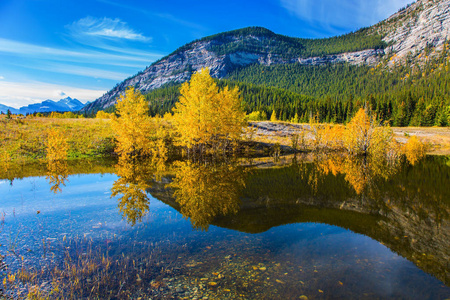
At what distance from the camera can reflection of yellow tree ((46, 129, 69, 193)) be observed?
19.7 metres

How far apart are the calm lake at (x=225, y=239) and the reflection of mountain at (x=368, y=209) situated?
84mm

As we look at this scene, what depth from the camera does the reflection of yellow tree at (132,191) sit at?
12938 millimetres

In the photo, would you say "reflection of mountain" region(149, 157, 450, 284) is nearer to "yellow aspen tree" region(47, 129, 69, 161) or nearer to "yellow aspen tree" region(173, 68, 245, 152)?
"yellow aspen tree" region(173, 68, 245, 152)

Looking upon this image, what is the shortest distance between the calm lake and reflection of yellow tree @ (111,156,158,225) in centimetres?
9

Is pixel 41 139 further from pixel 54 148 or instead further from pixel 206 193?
pixel 206 193

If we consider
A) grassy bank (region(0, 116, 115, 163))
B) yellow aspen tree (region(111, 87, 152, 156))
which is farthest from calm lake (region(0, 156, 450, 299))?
grassy bank (region(0, 116, 115, 163))

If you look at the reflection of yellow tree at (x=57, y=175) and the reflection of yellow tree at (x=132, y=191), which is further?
the reflection of yellow tree at (x=57, y=175)

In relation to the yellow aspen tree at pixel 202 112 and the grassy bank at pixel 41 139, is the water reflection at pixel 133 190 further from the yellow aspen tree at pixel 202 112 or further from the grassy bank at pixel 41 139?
the grassy bank at pixel 41 139

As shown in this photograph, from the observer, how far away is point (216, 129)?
3306cm

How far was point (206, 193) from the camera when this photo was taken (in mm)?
15969

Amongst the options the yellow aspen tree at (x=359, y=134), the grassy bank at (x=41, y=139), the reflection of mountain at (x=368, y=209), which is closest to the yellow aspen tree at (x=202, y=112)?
the reflection of mountain at (x=368, y=209)

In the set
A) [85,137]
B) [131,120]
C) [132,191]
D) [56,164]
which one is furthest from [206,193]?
[85,137]

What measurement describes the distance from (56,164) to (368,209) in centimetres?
3223

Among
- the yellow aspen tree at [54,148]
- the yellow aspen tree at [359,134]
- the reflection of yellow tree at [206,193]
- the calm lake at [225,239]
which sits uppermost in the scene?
the yellow aspen tree at [359,134]
